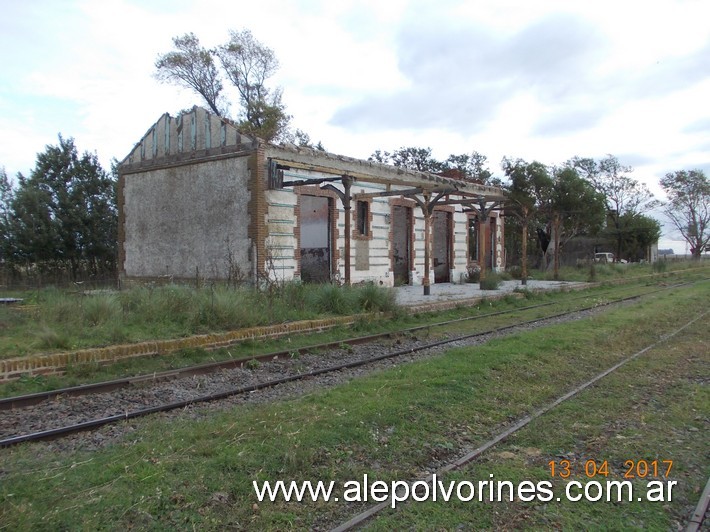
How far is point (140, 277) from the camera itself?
62.4 ft

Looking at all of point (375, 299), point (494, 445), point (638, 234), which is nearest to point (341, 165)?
point (375, 299)

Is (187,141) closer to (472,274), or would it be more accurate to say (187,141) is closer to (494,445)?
(472,274)

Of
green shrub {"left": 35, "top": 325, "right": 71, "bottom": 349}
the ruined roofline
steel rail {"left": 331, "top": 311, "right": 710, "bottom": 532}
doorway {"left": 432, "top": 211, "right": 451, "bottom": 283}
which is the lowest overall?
steel rail {"left": 331, "top": 311, "right": 710, "bottom": 532}

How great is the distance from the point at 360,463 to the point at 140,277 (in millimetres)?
16588

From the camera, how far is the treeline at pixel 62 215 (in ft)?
78.0

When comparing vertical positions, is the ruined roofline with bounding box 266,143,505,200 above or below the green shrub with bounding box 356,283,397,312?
above

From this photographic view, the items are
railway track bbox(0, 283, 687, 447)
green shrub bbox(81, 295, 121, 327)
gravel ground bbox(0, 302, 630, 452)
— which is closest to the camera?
gravel ground bbox(0, 302, 630, 452)

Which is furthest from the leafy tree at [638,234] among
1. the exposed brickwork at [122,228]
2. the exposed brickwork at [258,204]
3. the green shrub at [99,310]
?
the green shrub at [99,310]

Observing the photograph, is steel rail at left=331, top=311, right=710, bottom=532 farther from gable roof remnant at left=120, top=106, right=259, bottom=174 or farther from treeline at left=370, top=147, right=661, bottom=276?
treeline at left=370, top=147, right=661, bottom=276

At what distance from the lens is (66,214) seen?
24.9 metres

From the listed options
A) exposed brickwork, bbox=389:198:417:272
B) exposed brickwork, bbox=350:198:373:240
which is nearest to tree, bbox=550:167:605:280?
exposed brickwork, bbox=389:198:417:272

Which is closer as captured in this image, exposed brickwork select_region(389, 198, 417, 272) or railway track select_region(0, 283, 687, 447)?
railway track select_region(0, 283, 687, 447)

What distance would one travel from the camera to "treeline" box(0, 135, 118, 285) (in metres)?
23.8

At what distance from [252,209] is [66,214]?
45.2 feet
